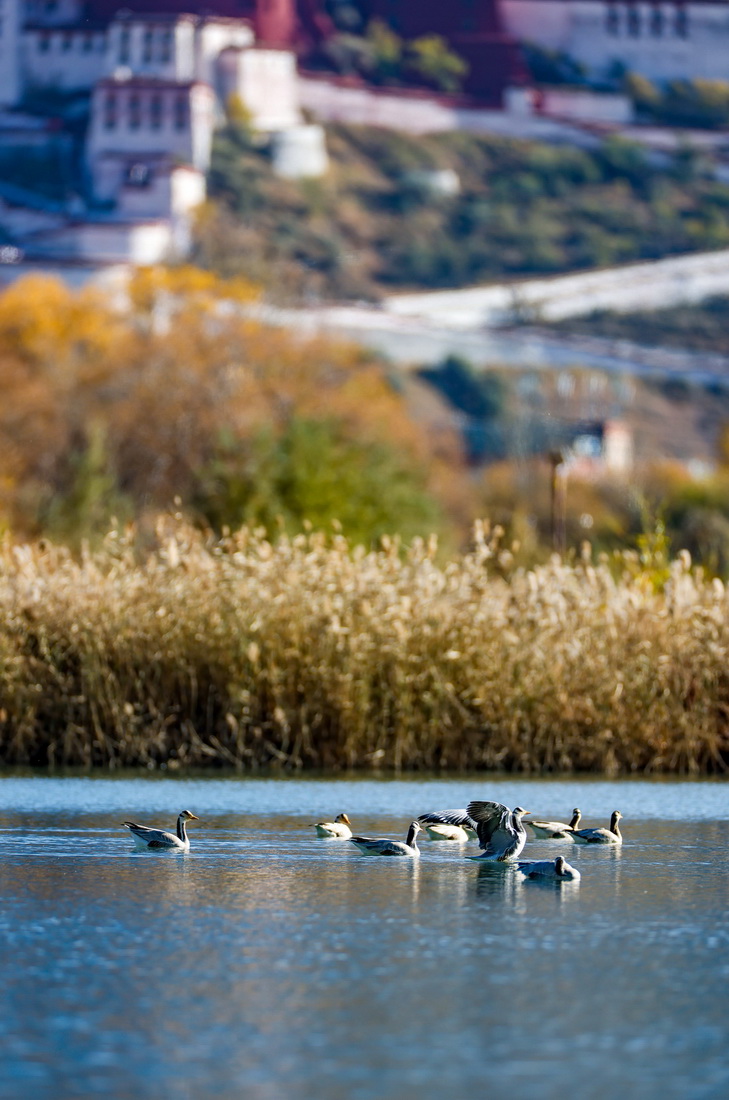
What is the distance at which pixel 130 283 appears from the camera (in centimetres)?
9150

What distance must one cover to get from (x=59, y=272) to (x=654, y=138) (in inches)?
2037

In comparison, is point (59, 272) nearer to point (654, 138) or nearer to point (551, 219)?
point (551, 219)

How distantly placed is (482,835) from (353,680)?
4.54m

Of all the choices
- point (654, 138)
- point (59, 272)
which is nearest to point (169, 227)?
point (59, 272)

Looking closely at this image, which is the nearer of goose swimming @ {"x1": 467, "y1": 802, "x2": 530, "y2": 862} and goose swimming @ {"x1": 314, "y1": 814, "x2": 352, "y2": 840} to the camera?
goose swimming @ {"x1": 467, "y1": 802, "x2": 530, "y2": 862}

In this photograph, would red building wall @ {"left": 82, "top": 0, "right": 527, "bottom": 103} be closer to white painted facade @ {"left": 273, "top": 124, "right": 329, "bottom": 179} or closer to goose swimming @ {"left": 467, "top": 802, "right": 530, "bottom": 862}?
white painted facade @ {"left": 273, "top": 124, "right": 329, "bottom": 179}

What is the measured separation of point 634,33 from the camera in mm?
158625

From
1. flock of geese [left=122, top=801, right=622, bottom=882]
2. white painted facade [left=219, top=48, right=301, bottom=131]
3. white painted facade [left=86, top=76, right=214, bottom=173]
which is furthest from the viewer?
white painted facade [left=219, top=48, right=301, bottom=131]

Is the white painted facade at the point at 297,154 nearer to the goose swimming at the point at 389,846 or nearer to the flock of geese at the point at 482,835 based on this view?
the flock of geese at the point at 482,835

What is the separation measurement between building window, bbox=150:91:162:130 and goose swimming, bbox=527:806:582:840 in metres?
123

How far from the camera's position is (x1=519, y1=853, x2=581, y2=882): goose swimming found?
10.5 meters

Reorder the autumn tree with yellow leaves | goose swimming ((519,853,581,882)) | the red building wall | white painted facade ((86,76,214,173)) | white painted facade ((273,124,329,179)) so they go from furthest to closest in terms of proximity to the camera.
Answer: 1. the red building wall
2. white painted facade ((273,124,329,179))
3. white painted facade ((86,76,214,173))
4. the autumn tree with yellow leaves
5. goose swimming ((519,853,581,882))

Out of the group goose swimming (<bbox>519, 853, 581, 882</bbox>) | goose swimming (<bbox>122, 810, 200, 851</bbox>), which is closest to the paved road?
goose swimming (<bbox>122, 810, 200, 851</bbox>)

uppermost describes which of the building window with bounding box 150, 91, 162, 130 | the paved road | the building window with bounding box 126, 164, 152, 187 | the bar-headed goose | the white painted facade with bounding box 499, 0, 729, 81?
the white painted facade with bounding box 499, 0, 729, 81
